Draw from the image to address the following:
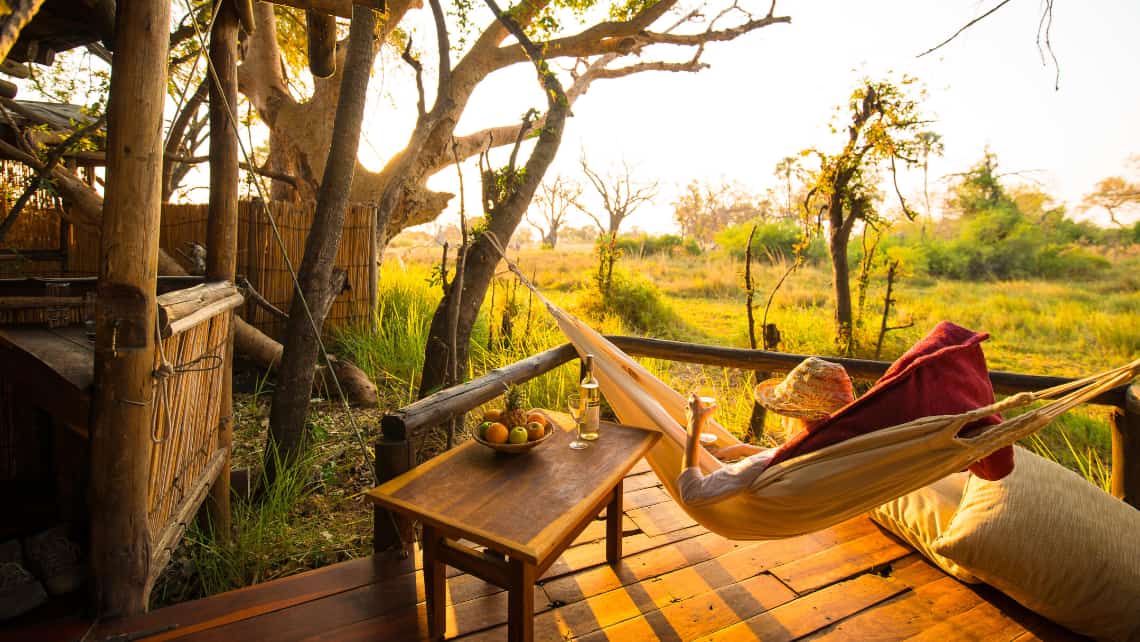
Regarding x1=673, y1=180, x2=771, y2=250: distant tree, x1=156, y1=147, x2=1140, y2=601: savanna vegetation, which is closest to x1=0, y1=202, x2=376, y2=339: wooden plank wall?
x1=156, y1=147, x2=1140, y2=601: savanna vegetation

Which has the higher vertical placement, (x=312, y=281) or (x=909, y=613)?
(x=312, y=281)

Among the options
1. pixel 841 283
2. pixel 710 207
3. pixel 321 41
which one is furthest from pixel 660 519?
pixel 710 207

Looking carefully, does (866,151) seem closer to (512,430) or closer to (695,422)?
(695,422)

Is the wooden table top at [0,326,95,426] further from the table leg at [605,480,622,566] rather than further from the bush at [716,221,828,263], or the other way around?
the bush at [716,221,828,263]

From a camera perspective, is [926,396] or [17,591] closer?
[926,396]

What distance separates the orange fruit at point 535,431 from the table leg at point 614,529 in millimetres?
338

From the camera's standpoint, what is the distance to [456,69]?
6422mm

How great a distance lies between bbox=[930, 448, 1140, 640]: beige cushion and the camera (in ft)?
4.64

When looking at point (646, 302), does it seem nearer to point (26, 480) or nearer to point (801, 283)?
point (801, 283)

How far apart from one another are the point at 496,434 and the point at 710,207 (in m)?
25.2

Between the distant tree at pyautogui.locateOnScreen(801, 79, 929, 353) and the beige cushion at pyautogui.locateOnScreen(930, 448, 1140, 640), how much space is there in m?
2.94

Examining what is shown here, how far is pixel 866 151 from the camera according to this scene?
13.5 feet

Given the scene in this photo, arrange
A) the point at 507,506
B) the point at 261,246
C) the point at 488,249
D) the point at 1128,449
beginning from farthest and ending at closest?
the point at 261,246
the point at 488,249
the point at 1128,449
the point at 507,506

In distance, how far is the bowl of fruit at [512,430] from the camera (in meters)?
1.52
